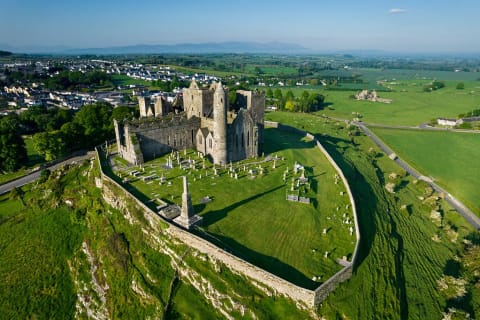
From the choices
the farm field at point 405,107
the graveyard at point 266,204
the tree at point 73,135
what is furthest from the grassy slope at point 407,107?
the tree at point 73,135

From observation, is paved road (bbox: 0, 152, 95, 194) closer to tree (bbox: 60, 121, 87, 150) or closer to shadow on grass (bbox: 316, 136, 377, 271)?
tree (bbox: 60, 121, 87, 150)

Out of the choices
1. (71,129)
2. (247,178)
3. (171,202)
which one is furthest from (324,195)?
(71,129)

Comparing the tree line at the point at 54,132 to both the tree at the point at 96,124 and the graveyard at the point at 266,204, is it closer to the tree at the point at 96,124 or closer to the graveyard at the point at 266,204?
the tree at the point at 96,124

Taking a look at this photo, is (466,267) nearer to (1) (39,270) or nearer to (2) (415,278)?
(2) (415,278)

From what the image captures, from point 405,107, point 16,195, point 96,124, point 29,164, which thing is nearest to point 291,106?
point 405,107

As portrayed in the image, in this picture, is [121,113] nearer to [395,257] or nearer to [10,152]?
[10,152]
